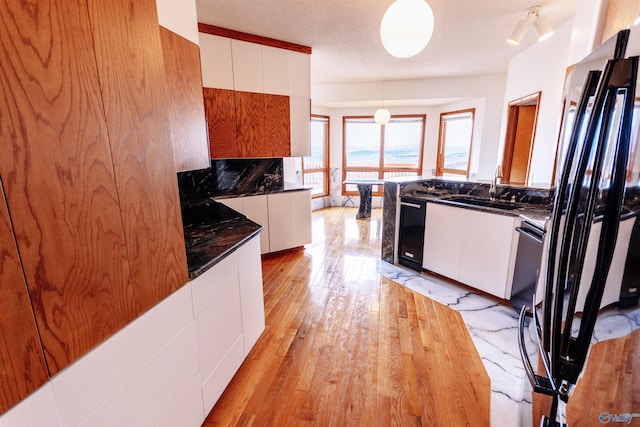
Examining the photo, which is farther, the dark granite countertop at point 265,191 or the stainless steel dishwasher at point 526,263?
the dark granite countertop at point 265,191

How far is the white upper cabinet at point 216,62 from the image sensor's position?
3.12m

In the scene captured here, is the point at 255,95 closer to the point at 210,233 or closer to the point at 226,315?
the point at 210,233

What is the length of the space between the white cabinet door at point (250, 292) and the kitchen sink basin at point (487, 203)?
2071mm

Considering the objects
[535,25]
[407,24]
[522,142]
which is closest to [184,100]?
[407,24]

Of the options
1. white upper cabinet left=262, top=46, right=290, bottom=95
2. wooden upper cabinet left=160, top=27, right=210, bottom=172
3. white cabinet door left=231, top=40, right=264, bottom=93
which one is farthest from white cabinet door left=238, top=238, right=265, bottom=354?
white upper cabinet left=262, top=46, right=290, bottom=95

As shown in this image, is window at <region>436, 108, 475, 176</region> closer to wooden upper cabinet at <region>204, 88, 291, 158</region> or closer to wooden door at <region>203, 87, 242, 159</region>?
wooden upper cabinet at <region>204, 88, 291, 158</region>

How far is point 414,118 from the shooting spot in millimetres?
6480

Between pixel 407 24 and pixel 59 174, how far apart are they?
5.98ft

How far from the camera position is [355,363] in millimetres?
1938

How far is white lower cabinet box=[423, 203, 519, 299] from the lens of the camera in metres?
2.50

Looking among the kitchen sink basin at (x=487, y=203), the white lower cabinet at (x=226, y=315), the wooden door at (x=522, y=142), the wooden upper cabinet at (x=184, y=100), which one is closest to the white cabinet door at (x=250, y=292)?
the white lower cabinet at (x=226, y=315)

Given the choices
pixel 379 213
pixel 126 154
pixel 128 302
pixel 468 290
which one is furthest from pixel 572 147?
pixel 379 213

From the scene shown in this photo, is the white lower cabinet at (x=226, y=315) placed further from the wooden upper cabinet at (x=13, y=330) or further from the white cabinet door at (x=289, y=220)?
the white cabinet door at (x=289, y=220)

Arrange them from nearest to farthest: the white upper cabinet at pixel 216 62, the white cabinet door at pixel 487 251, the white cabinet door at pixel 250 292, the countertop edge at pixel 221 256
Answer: the countertop edge at pixel 221 256
the white cabinet door at pixel 250 292
the white cabinet door at pixel 487 251
the white upper cabinet at pixel 216 62
